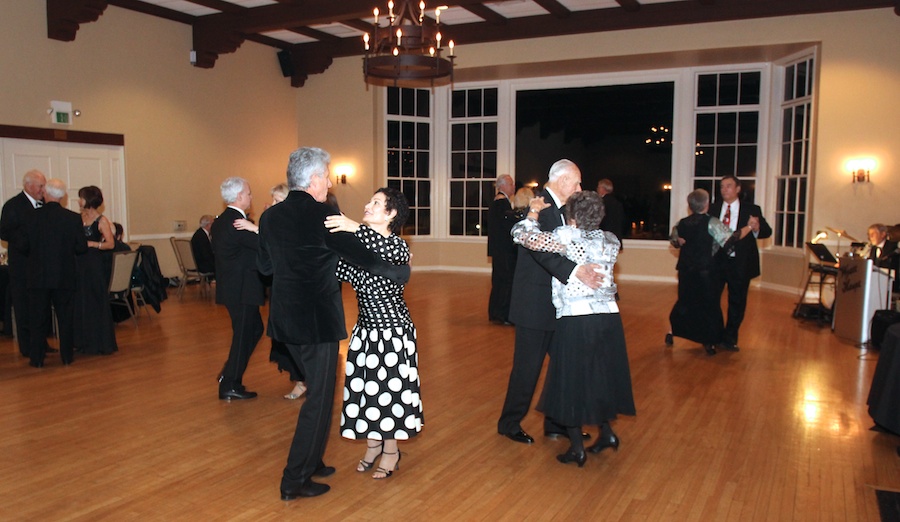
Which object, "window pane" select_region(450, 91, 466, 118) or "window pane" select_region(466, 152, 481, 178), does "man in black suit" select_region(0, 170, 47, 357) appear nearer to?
"window pane" select_region(466, 152, 481, 178)

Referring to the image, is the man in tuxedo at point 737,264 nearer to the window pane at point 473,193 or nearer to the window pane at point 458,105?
the window pane at point 473,193

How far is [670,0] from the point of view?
1016cm

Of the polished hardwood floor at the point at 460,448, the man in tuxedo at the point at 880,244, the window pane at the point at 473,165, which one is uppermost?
the window pane at the point at 473,165

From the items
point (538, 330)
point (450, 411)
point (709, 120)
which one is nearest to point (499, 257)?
point (450, 411)

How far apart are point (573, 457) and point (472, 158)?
9947mm

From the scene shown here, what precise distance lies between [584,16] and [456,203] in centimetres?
422

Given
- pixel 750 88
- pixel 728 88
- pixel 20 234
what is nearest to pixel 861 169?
pixel 750 88

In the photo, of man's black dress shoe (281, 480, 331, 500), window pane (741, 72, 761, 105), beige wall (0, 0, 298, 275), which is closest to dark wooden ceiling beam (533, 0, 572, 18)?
window pane (741, 72, 761, 105)

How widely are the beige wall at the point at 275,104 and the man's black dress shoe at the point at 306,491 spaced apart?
25.5 feet

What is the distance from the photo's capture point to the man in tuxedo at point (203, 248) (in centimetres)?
950

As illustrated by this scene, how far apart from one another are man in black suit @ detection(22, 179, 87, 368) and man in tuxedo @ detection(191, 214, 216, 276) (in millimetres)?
3600

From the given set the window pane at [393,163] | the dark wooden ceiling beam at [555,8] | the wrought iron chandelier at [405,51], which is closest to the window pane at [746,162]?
the dark wooden ceiling beam at [555,8]

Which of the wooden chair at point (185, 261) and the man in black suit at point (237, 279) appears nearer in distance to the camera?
the man in black suit at point (237, 279)

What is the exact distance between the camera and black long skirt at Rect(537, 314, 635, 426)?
3.53m
